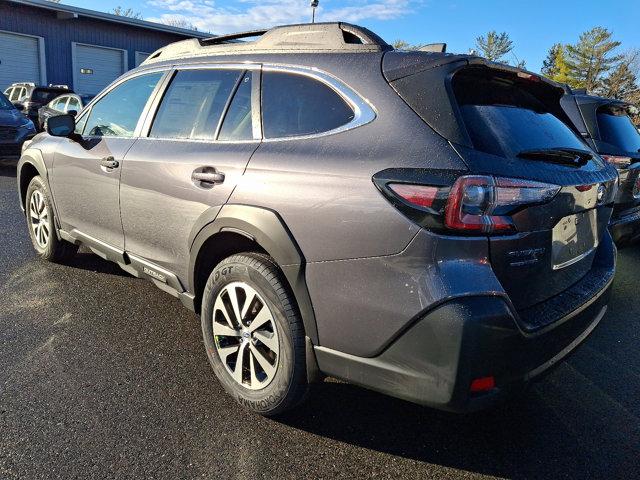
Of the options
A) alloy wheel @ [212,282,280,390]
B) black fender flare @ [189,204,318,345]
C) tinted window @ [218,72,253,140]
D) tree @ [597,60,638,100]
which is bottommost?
alloy wheel @ [212,282,280,390]

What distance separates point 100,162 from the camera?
3473 millimetres

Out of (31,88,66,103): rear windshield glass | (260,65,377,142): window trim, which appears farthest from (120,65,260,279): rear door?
(31,88,66,103): rear windshield glass

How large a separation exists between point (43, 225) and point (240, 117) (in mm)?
2838

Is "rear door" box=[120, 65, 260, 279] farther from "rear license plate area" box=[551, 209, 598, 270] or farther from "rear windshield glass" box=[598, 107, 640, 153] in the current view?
"rear windshield glass" box=[598, 107, 640, 153]

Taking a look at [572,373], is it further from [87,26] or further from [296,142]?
[87,26]

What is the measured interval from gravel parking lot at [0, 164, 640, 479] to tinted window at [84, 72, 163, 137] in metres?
1.36

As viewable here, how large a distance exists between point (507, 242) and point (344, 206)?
0.62 meters

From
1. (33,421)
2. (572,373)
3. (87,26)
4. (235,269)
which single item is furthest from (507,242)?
(87,26)

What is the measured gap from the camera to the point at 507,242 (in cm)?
185

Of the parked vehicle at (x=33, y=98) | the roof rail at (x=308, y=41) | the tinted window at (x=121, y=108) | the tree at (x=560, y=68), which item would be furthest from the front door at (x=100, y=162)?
the tree at (x=560, y=68)

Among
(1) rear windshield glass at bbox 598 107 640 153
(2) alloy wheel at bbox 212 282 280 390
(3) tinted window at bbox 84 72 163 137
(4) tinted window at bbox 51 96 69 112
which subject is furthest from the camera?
(4) tinted window at bbox 51 96 69 112

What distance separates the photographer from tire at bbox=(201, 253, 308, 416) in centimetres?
222

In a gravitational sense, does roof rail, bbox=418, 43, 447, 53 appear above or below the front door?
above

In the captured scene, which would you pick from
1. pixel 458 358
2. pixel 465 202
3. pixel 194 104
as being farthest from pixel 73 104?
pixel 458 358
